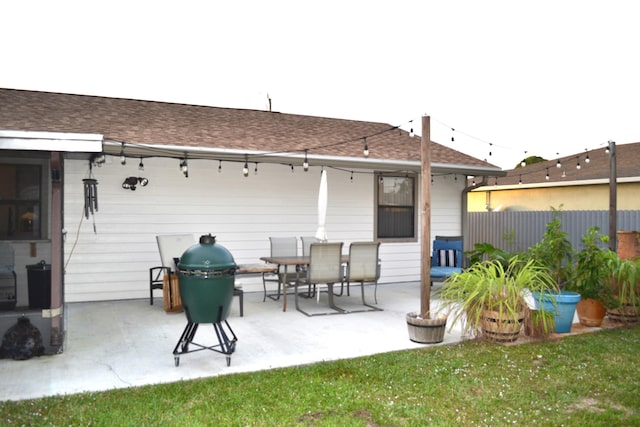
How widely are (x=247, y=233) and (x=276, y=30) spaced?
3678 millimetres

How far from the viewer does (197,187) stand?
25.5ft

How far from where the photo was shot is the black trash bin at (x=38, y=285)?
5039 mm

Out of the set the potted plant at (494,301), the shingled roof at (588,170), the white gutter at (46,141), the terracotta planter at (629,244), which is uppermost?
the shingled roof at (588,170)

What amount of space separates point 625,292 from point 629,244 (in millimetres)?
2692

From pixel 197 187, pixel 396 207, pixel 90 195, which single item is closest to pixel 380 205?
pixel 396 207

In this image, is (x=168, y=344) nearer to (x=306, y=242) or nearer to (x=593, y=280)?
(x=306, y=242)

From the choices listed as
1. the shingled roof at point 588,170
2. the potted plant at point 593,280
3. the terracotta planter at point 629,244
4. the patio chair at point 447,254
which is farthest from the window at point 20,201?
the shingled roof at point 588,170

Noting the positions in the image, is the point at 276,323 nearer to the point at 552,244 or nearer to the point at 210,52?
the point at 552,244

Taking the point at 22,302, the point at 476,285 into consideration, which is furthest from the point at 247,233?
the point at 476,285

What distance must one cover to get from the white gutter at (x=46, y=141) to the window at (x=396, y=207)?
582 centimetres

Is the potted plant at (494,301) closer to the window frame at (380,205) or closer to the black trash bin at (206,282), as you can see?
the black trash bin at (206,282)

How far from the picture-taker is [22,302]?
5.70 meters

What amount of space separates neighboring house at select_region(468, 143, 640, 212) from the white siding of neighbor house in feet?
13.5

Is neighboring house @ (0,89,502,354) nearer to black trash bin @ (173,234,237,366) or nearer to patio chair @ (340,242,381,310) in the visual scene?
patio chair @ (340,242,381,310)
